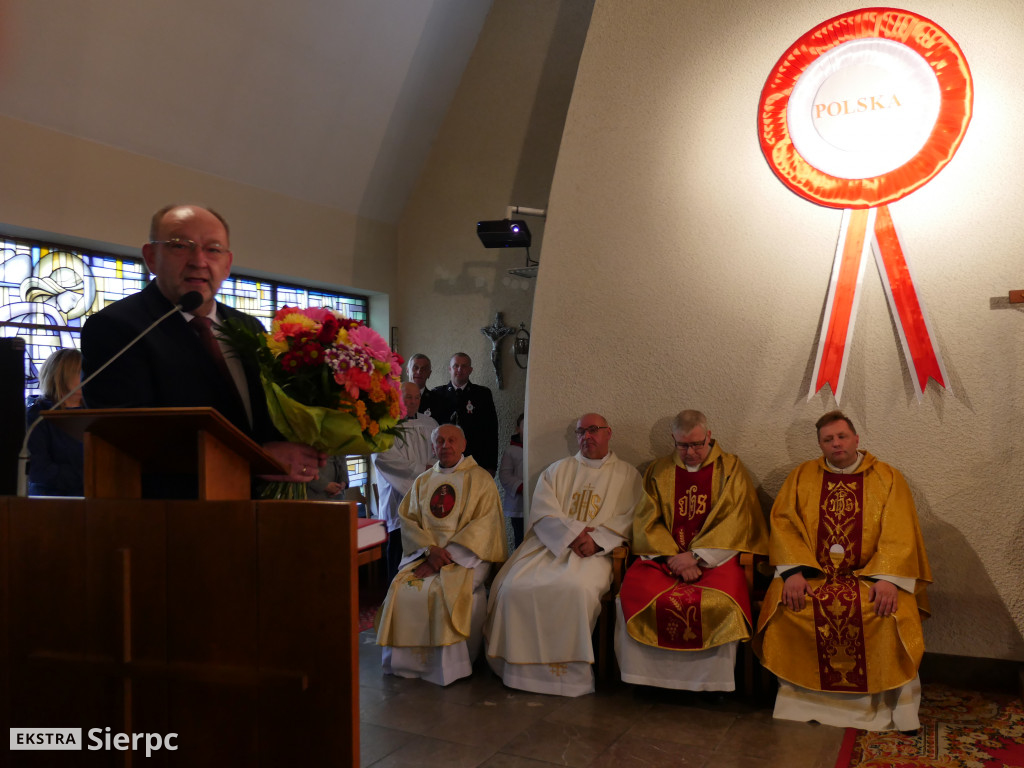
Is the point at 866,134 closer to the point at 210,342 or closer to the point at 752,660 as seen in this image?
the point at 752,660

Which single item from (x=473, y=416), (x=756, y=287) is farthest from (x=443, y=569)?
(x=756, y=287)

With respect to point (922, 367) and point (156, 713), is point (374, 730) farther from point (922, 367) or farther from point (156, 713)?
point (922, 367)

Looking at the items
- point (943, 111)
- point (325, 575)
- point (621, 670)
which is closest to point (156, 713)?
point (325, 575)

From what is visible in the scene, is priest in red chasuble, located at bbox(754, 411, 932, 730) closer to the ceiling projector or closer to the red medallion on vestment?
the red medallion on vestment

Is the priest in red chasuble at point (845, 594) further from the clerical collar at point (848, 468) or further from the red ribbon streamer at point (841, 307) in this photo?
the red ribbon streamer at point (841, 307)

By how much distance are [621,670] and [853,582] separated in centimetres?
107

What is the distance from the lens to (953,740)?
3.12 metres

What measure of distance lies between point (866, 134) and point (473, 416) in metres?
3.00

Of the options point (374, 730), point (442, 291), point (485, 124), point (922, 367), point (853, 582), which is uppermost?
point (485, 124)

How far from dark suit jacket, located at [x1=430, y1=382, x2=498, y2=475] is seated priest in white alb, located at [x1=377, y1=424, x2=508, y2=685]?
3.93 ft

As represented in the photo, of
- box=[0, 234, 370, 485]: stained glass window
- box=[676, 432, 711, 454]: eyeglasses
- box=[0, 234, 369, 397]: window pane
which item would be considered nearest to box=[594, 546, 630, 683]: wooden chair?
box=[676, 432, 711, 454]: eyeglasses

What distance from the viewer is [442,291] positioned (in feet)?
22.8

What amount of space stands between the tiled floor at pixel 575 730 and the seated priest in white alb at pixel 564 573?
0.47 feet

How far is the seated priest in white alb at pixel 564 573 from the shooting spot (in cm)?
376
